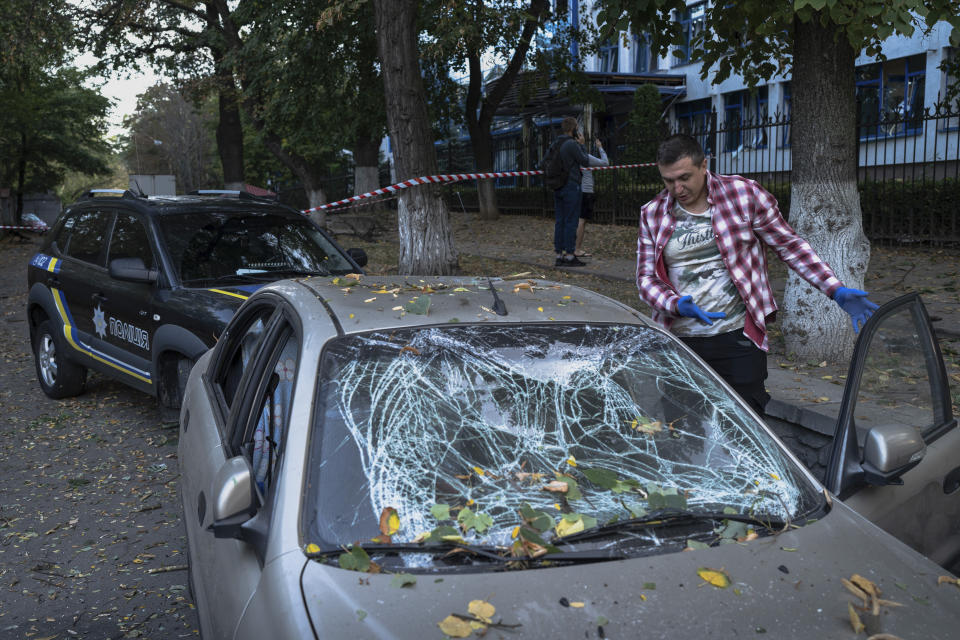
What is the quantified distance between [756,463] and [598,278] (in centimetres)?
988

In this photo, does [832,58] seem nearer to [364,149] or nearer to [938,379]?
[938,379]

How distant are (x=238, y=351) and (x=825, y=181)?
507cm

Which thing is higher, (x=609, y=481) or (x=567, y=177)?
(x=567, y=177)

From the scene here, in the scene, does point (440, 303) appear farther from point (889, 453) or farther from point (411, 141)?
point (411, 141)

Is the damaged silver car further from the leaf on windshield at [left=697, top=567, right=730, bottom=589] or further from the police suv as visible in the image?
the police suv

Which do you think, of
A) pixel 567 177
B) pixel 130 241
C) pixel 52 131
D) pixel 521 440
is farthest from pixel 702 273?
pixel 52 131

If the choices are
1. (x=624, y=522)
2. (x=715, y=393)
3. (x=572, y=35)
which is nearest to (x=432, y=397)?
(x=624, y=522)

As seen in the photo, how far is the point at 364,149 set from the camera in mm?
20672

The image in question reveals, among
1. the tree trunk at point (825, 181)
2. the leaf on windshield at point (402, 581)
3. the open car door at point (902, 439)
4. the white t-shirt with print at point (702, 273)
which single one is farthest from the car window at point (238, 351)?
the tree trunk at point (825, 181)

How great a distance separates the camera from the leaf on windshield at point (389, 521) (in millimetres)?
2311

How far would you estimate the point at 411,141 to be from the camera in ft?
35.1

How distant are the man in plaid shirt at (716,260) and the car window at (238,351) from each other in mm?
1739

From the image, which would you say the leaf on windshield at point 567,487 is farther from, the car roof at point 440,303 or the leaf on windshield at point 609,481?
the car roof at point 440,303

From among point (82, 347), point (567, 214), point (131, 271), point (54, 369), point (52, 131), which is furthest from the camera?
point (52, 131)
